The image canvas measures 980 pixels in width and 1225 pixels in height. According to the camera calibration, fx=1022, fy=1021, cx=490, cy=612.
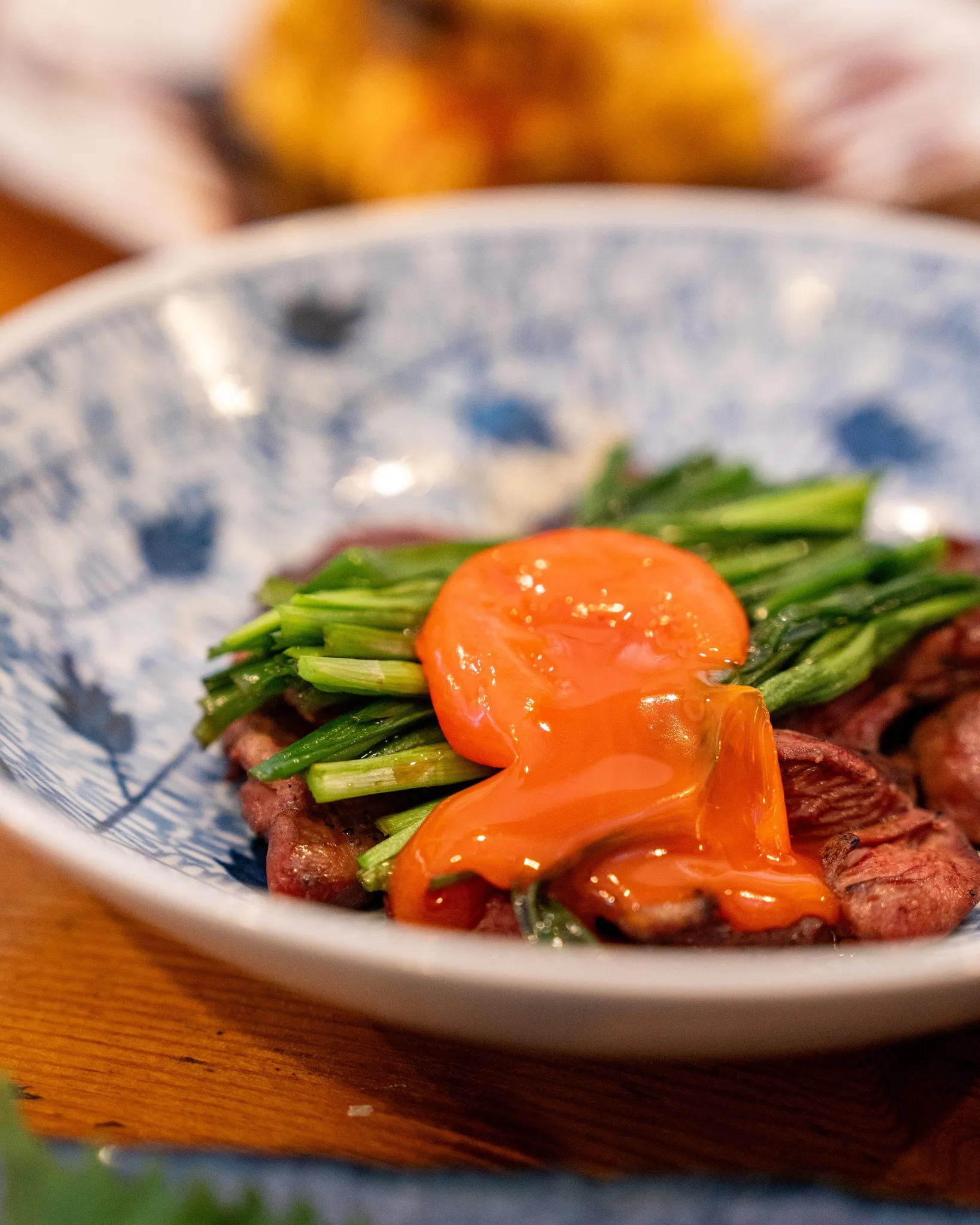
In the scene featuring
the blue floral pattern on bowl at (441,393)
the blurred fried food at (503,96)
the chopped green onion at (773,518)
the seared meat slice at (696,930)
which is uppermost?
the blurred fried food at (503,96)

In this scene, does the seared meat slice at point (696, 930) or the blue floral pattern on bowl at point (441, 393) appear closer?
the seared meat slice at point (696, 930)

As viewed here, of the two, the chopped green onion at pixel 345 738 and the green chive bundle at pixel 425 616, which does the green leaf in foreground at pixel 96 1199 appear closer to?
the green chive bundle at pixel 425 616

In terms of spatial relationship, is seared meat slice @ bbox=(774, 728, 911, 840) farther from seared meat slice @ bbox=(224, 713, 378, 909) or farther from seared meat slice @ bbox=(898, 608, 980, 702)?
seared meat slice @ bbox=(224, 713, 378, 909)

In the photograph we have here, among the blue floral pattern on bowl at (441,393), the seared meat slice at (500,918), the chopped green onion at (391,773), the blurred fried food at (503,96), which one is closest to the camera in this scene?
the seared meat slice at (500,918)

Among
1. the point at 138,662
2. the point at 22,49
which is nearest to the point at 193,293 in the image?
the point at 138,662

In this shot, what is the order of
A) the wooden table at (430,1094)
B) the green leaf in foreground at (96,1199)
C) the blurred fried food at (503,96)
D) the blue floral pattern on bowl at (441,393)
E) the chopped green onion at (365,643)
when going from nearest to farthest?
the green leaf in foreground at (96,1199)
the wooden table at (430,1094)
the chopped green onion at (365,643)
the blue floral pattern on bowl at (441,393)
the blurred fried food at (503,96)

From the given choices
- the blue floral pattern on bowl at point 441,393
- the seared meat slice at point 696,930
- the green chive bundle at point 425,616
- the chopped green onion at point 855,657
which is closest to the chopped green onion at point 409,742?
the green chive bundle at point 425,616

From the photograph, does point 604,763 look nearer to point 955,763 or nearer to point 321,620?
point 321,620
